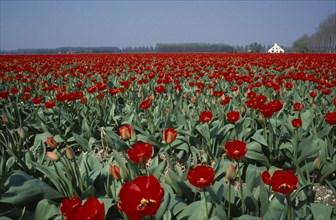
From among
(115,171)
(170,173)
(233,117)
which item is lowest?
(170,173)

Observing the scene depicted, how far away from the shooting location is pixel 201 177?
153cm

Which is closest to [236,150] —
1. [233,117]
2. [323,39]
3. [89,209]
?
[89,209]

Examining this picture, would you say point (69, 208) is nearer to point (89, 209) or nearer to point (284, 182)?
point (89, 209)

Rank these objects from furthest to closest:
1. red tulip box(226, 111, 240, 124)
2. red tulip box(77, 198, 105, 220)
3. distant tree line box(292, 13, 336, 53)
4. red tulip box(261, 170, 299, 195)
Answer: distant tree line box(292, 13, 336, 53)
red tulip box(226, 111, 240, 124)
red tulip box(261, 170, 299, 195)
red tulip box(77, 198, 105, 220)

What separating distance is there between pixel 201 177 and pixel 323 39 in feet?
297

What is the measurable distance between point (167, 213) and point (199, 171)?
1.50 ft

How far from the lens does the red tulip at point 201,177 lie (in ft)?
4.82

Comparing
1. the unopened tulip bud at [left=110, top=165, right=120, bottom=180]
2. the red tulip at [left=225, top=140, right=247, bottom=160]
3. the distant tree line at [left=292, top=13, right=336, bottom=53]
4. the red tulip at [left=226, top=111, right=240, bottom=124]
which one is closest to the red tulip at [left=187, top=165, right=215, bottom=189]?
the red tulip at [left=225, top=140, right=247, bottom=160]

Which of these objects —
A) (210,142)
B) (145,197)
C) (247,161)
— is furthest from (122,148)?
(145,197)

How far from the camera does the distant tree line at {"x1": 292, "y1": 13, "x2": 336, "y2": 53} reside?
74.2 metres

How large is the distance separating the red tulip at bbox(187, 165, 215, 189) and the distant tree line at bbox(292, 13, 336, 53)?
7998cm

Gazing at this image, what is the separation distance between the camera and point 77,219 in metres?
1.14

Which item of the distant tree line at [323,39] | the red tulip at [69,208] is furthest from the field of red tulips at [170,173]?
the distant tree line at [323,39]

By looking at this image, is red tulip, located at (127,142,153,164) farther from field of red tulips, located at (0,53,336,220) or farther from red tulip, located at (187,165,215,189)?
red tulip, located at (187,165,215,189)
